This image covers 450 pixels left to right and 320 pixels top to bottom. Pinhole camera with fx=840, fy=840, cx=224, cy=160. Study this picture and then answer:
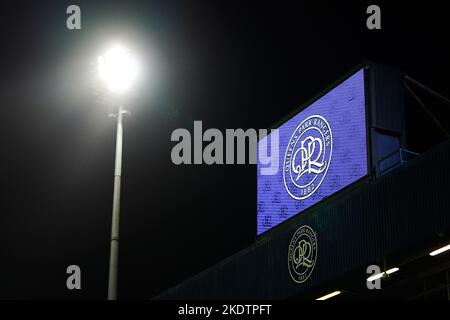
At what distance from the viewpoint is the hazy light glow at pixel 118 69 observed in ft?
74.1

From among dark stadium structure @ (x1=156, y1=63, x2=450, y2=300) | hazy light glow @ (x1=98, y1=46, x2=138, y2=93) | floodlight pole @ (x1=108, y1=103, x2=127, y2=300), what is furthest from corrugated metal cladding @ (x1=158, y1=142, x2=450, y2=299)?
hazy light glow @ (x1=98, y1=46, x2=138, y2=93)

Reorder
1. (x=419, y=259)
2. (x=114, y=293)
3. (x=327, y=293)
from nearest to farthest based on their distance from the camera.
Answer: (x=114, y=293) → (x=419, y=259) → (x=327, y=293)

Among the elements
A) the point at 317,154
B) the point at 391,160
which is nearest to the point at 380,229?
the point at 391,160

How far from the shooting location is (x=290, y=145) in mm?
32406

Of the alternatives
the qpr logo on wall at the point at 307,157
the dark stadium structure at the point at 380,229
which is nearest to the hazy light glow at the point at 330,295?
the dark stadium structure at the point at 380,229

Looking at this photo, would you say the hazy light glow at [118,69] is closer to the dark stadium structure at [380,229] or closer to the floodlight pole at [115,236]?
the floodlight pole at [115,236]

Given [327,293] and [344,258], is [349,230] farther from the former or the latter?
[327,293]

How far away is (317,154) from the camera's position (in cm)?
3020

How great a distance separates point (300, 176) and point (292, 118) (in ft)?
8.45

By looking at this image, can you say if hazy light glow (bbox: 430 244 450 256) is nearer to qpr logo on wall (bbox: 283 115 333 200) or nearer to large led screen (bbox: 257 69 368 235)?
large led screen (bbox: 257 69 368 235)

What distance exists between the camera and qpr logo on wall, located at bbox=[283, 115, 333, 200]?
29.8 meters

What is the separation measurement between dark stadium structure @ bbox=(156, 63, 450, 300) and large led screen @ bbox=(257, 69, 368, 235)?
0.44 meters

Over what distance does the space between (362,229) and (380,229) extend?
0.90 meters
